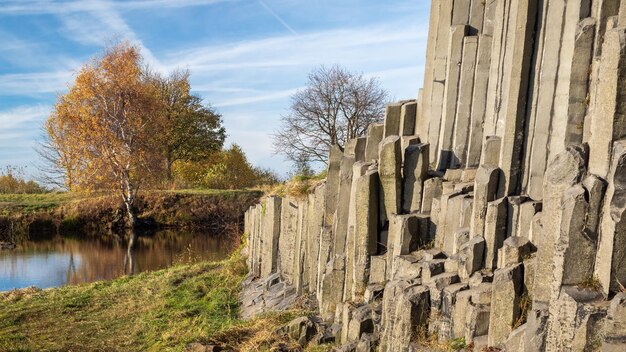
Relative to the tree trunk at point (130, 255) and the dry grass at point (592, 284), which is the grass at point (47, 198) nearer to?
the tree trunk at point (130, 255)

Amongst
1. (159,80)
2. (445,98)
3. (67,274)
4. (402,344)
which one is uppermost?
(159,80)

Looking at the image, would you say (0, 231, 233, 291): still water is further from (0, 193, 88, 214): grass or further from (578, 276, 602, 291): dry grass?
(578, 276, 602, 291): dry grass

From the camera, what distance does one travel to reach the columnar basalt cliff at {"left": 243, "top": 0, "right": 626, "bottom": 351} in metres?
5.54

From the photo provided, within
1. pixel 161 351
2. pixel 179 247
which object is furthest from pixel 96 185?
pixel 161 351

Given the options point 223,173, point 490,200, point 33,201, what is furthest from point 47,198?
point 490,200

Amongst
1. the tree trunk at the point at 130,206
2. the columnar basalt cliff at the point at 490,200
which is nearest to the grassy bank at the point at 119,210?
the tree trunk at the point at 130,206

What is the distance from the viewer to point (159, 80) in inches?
1923

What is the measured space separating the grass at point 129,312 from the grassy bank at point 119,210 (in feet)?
55.5

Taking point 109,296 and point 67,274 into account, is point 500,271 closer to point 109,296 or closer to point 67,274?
point 109,296

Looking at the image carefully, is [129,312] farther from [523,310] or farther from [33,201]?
[33,201]

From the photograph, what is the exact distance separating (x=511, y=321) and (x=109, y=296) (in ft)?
44.5

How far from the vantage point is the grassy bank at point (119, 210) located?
1387 inches

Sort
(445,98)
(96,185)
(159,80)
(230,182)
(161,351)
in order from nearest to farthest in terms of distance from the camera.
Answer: (445,98)
(161,351)
(96,185)
(230,182)
(159,80)

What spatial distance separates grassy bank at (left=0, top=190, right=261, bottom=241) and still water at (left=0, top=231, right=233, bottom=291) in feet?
7.12
